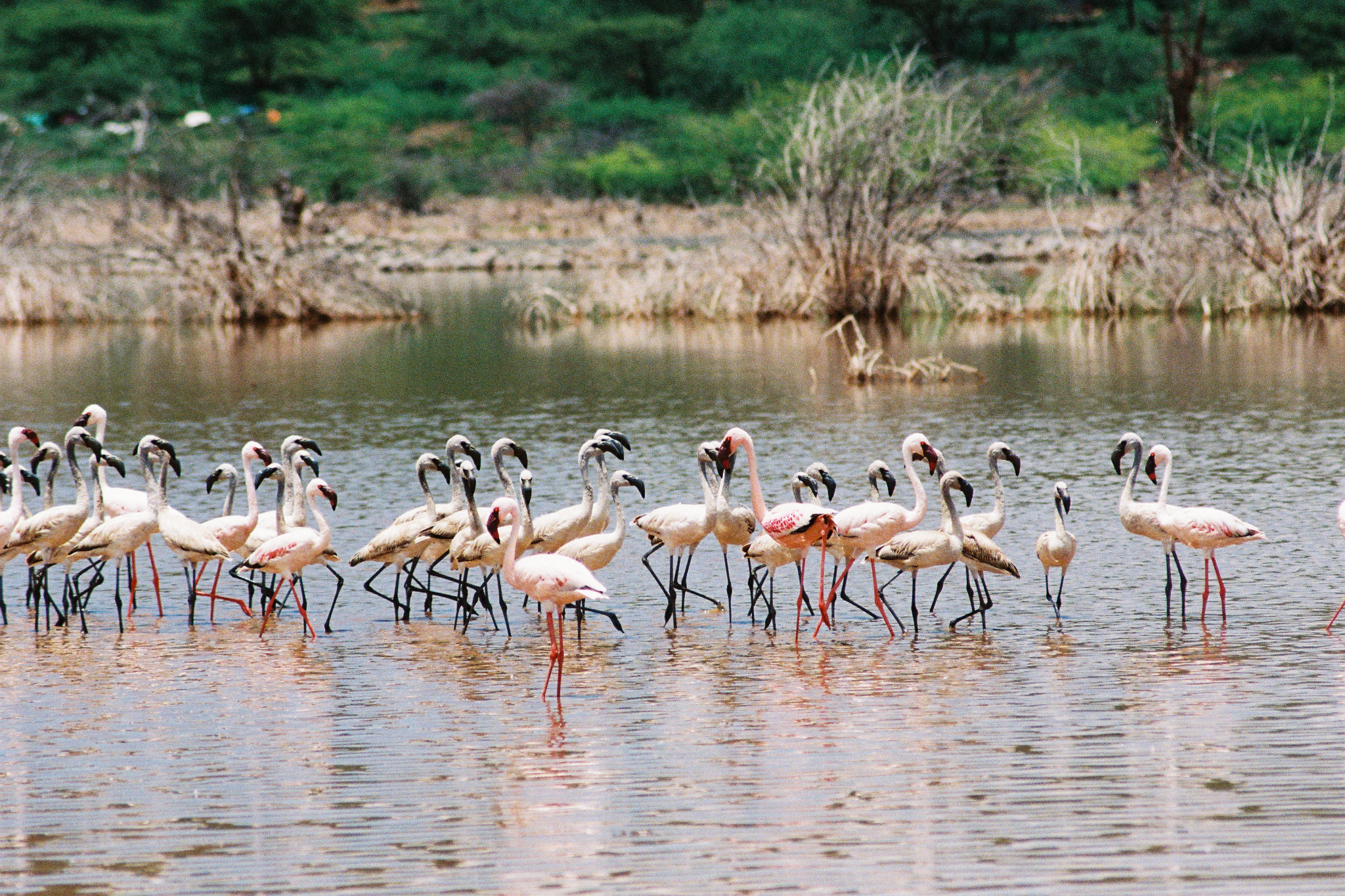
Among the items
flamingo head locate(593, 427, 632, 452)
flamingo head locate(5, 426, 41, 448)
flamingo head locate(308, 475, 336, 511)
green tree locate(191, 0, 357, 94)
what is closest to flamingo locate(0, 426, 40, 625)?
flamingo head locate(5, 426, 41, 448)

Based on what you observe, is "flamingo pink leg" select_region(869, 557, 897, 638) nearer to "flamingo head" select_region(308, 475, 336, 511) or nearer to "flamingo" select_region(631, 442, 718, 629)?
"flamingo" select_region(631, 442, 718, 629)

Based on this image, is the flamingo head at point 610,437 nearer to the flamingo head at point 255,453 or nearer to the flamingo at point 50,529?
the flamingo head at point 255,453

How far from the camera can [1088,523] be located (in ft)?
41.8

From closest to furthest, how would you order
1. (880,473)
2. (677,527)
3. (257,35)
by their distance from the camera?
(677,527) < (880,473) < (257,35)

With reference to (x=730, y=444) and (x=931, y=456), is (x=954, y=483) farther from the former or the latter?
A: (x=730, y=444)

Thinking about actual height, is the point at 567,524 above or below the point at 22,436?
below

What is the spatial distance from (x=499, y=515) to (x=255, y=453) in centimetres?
240

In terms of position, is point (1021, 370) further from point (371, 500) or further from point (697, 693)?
point (697, 693)

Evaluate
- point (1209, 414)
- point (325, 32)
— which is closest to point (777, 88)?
point (325, 32)

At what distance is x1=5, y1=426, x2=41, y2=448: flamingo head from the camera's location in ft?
39.5

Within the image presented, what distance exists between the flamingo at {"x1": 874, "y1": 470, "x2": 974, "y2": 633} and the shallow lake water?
0.39 metres

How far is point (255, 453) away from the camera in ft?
38.1

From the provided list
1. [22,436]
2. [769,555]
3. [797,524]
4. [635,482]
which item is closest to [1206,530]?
[797,524]

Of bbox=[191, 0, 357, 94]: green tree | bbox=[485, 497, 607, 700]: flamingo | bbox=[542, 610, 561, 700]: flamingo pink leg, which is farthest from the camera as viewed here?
bbox=[191, 0, 357, 94]: green tree
